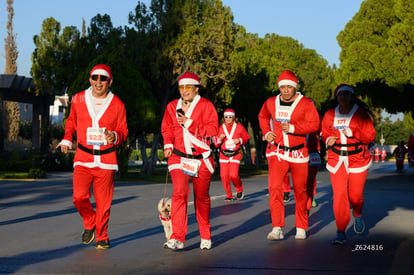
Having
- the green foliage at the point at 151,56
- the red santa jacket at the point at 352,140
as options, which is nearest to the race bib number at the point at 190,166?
the red santa jacket at the point at 352,140

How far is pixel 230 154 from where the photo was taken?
1744cm

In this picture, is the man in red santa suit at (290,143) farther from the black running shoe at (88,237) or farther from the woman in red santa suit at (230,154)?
the woman in red santa suit at (230,154)

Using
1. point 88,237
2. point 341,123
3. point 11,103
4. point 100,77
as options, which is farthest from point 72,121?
point 11,103

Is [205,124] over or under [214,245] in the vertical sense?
over

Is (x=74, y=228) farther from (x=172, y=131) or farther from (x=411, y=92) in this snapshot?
(x=411, y=92)

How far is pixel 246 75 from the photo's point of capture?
40.8 meters

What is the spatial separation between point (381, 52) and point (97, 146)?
24.1 meters

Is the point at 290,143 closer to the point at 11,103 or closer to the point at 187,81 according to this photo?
the point at 187,81

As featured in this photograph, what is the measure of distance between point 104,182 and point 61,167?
26.5 meters

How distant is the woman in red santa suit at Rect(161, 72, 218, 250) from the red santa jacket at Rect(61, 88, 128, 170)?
1.97ft

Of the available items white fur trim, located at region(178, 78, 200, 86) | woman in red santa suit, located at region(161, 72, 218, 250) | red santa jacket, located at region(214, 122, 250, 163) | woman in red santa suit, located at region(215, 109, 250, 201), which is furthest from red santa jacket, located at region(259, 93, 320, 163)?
red santa jacket, located at region(214, 122, 250, 163)

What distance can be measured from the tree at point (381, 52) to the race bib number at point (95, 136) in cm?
2286

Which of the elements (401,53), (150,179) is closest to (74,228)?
(150,179)

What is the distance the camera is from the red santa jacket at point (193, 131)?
29.0ft
